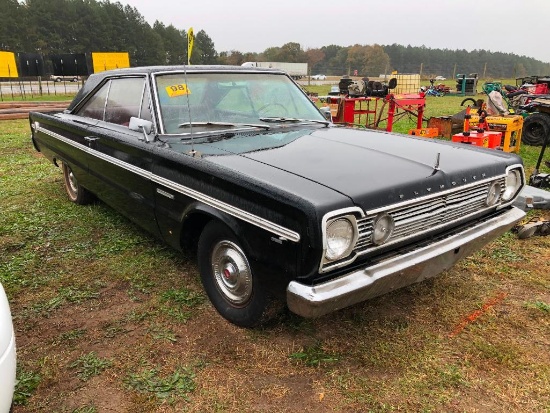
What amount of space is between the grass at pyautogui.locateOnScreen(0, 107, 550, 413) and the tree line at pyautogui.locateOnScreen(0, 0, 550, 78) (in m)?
43.2

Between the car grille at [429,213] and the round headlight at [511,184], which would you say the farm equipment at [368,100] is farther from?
the car grille at [429,213]

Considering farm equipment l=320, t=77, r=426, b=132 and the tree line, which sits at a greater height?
the tree line

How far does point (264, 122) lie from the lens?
348cm

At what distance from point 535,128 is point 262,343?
890 cm

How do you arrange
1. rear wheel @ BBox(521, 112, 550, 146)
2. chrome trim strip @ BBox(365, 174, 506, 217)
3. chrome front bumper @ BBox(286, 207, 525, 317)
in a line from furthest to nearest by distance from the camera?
rear wheel @ BBox(521, 112, 550, 146) → chrome trim strip @ BBox(365, 174, 506, 217) → chrome front bumper @ BBox(286, 207, 525, 317)

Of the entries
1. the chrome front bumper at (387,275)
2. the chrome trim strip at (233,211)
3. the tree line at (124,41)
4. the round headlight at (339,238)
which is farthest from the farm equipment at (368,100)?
the tree line at (124,41)

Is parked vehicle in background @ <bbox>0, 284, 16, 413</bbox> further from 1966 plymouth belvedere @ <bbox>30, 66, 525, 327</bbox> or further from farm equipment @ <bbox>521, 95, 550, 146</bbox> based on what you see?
farm equipment @ <bbox>521, 95, 550, 146</bbox>

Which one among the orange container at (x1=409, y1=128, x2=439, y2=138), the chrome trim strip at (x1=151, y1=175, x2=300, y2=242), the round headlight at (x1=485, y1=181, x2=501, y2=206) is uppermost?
the chrome trim strip at (x1=151, y1=175, x2=300, y2=242)

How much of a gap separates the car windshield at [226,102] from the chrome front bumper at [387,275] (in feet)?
5.27

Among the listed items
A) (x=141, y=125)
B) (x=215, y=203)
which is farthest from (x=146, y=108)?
(x=215, y=203)

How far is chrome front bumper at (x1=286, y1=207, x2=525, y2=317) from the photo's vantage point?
207cm

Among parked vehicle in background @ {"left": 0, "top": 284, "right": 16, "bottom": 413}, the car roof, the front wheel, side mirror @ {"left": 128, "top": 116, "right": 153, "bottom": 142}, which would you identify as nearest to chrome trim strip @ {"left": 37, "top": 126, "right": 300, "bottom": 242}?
the front wheel

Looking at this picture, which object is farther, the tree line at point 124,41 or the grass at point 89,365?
the tree line at point 124,41

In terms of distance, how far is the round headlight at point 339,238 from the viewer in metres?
2.08
